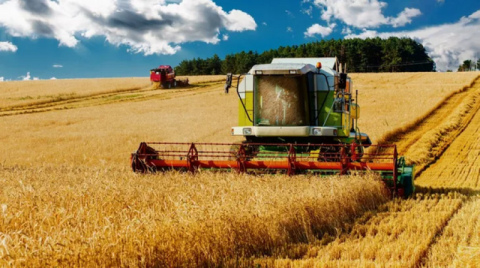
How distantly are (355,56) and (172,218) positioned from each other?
80374 mm

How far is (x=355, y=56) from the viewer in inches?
3184

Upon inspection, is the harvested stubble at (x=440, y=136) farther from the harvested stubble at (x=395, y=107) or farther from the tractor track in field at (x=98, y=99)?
the tractor track in field at (x=98, y=99)

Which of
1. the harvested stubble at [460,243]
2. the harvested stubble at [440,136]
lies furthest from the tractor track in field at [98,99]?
the harvested stubble at [460,243]

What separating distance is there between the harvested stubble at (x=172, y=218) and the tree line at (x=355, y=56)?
70614 mm

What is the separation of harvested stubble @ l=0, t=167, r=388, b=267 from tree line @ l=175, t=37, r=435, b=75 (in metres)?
70.6

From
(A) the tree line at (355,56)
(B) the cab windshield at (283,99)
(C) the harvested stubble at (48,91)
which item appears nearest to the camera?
(B) the cab windshield at (283,99)

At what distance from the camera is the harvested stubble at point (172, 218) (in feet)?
11.8

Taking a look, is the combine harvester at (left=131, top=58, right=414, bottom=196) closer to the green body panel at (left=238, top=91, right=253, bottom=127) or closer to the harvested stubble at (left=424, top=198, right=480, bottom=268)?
the green body panel at (left=238, top=91, right=253, bottom=127)

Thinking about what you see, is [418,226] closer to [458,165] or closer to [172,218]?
[172,218]

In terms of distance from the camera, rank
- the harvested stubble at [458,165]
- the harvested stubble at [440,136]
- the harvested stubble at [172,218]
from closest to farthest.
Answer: the harvested stubble at [172,218] < the harvested stubble at [458,165] < the harvested stubble at [440,136]

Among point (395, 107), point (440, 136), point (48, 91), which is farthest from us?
point (48, 91)

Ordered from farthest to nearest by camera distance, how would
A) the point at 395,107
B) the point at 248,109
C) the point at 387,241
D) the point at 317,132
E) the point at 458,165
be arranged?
the point at 395,107
the point at 458,165
the point at 248,109
the point at 317,132
the point at 387,241

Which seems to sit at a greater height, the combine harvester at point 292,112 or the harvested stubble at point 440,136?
the combine harvester at point 292,112

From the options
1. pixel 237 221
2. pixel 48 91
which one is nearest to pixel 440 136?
pixel 237 221
